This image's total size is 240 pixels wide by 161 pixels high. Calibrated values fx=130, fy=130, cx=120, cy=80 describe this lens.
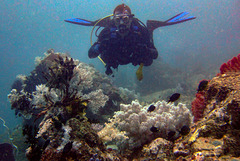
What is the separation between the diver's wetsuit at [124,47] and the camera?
16.8 feet

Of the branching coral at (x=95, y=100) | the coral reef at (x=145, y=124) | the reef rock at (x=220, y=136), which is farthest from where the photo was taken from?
the branching coral at (x=95, y=100)

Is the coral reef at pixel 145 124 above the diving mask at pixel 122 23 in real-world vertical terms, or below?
below

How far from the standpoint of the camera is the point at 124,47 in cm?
514

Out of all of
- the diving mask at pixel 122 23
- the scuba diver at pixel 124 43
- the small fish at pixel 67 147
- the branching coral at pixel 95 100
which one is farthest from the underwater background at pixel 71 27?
the small fish at pixel 67 147

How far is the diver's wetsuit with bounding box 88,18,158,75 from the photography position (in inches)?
201

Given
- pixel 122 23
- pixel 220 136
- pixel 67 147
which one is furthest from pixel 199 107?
pixel 122 23

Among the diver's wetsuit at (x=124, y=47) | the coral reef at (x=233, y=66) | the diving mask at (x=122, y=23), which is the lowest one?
the coral reef at (x=233, y=66)

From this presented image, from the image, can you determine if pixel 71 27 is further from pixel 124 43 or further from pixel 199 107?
pixel 199 107

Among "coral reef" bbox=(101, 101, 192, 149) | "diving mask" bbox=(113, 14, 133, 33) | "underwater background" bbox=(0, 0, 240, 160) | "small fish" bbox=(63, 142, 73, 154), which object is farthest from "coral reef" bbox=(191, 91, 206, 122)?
"underwater background" bbox=(0, 0, 240, 160)

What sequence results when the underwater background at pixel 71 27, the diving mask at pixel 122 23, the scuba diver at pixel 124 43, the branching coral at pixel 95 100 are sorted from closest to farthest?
the branching coral at pixel 95 100 < the diving mask at pixel 122 23 < the scuba diver at pixel 124 43 < the underwater background at pixel 71 27

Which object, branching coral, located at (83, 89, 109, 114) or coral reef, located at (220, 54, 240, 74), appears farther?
branching coral, located at (83, 89, 109, 114)

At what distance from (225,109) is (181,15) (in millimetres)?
5827

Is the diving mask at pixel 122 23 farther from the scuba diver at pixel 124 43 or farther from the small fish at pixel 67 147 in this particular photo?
the small fish at pixel 67 147

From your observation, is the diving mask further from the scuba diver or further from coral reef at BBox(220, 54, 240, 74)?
coral reef at BBox(220, 54, 240, 74)
